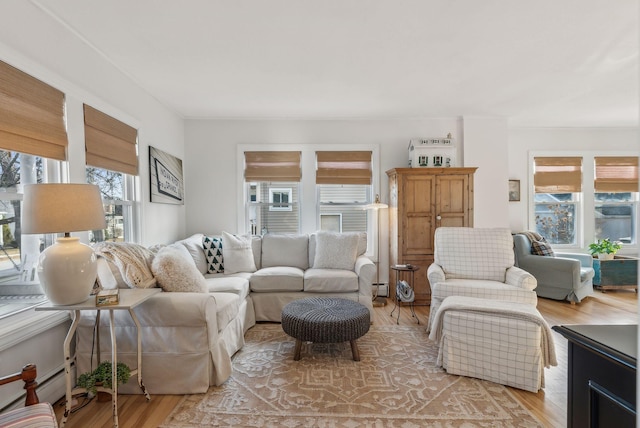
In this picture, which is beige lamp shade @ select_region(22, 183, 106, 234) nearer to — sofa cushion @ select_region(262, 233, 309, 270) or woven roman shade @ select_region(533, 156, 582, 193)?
sofa cushion @ select_region(262, 233, 309, 270)

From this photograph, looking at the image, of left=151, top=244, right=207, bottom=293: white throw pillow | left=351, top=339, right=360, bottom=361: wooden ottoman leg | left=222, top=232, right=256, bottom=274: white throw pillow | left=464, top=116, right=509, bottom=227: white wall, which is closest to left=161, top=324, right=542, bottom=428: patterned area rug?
left=351, top=339, right=360, bottom=361: wooden ottoman leg

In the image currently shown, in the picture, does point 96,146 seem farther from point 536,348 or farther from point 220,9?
point 536,348

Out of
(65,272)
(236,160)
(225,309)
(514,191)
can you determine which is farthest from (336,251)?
(514,191)

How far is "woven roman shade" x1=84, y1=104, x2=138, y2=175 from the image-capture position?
250cm

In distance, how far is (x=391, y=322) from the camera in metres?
3.46

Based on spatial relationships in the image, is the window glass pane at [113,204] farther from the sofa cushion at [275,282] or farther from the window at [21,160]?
the sofa cushion at [275,282]

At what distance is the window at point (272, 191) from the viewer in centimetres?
454

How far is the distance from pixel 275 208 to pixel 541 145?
14.5ft

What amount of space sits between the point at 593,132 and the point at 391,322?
4.79 metres

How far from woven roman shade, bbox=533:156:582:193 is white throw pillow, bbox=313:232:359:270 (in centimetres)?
350

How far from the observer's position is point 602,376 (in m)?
0.83

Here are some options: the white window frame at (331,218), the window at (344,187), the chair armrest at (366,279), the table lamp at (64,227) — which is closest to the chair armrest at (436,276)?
the chair armrest at (366,279)

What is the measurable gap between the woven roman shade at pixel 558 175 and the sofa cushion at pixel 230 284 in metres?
4.83

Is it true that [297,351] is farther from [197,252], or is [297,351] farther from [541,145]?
[541,145]
